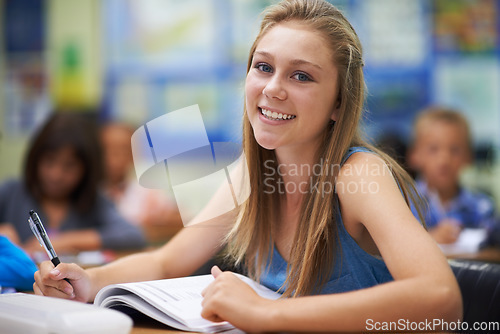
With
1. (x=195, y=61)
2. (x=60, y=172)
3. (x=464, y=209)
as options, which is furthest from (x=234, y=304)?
(x=195, y=61)

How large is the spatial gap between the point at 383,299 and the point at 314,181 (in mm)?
368

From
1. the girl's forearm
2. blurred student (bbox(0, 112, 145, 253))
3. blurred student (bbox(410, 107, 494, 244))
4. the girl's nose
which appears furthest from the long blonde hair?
blurred student (bbox(410, 107, 494, 244))

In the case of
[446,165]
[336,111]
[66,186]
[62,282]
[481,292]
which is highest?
[336,111]

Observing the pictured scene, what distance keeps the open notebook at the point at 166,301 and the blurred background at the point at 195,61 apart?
8.17 feet

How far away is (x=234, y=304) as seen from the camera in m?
0.76

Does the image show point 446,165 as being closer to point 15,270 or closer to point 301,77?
point 301,77

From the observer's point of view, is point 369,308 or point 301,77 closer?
point 369,308

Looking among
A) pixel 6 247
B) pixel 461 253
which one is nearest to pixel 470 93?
pixel 461 253

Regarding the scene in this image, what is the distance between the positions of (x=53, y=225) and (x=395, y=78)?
7.76 ft

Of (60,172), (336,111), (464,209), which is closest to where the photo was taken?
(336,111)

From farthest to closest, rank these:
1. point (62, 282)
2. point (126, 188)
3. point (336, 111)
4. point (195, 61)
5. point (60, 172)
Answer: point (195, 61)
point (126, 188)
point (60, 172)
point (336, 111)
point (62, 282)

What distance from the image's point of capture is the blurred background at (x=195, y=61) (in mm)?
3664

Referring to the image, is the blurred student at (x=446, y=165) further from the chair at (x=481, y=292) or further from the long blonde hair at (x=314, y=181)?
the long blonde hair at (x=314, y=181)

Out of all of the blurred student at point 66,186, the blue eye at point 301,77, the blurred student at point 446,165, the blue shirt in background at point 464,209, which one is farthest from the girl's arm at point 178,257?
the blurred student at point 446,165
